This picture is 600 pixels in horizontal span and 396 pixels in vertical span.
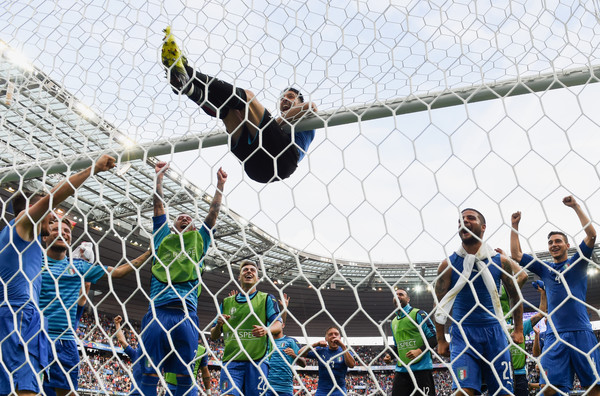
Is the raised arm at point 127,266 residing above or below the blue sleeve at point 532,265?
below

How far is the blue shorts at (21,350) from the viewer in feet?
7.38

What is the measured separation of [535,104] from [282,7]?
51.7 inches

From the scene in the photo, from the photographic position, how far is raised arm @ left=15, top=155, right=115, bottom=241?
7.35 ft

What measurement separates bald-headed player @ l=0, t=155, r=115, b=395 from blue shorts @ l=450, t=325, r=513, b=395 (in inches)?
87.3

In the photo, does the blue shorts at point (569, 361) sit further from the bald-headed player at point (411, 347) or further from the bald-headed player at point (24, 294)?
the bald-headed player at point (24, 294)

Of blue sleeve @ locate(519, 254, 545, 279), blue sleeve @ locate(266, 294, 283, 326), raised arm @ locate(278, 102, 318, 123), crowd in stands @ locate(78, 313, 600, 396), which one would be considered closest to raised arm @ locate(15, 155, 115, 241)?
raised arm @ locate(278, 102, 318, 123)

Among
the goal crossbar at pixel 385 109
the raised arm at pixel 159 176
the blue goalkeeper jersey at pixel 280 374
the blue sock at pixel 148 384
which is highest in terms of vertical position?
the goal crossbar at pixel 385 109

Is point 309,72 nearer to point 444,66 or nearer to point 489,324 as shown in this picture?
point 444,66

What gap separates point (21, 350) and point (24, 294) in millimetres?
279

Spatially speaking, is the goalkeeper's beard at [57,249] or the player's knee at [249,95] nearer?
the player's knee at [249,95]

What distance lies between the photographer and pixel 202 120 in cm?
252

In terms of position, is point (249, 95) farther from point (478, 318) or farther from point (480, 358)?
point (480, 358)

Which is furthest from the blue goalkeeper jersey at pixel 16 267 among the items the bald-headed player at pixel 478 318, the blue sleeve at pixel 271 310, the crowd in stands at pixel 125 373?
the crowd in stands at pixel 125 373

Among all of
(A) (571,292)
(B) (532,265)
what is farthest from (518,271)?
(A) (571,292)
